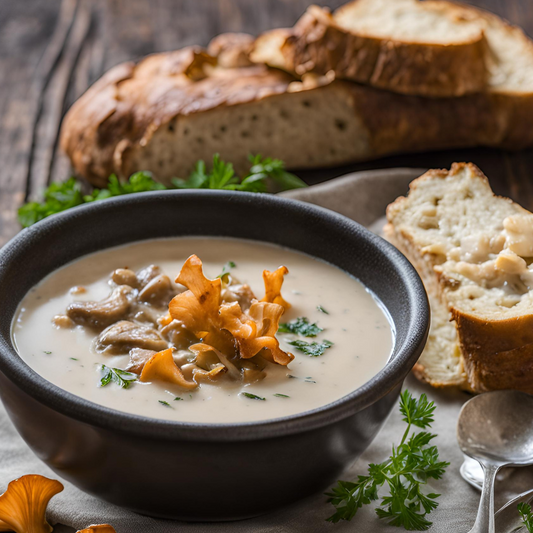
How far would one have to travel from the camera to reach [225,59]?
386cm

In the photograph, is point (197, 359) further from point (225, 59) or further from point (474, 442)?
point (225, 59)

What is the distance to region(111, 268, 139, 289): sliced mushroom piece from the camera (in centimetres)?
220

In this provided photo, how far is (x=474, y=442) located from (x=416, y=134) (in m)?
1.95

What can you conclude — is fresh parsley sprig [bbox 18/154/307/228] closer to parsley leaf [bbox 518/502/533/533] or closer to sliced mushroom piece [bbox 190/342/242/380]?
sliced mushroom piece [bbox 190/342/242/380]

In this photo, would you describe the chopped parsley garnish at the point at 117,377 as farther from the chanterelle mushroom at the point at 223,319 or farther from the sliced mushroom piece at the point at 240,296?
the sliced mushroom piece at the point at 240,296

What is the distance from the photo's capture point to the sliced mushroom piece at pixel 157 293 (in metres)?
2.13

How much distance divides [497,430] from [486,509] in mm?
364

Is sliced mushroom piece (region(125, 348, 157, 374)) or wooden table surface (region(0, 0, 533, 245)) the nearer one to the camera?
sliced mushroom piece (region(125, 348, 157, 374))

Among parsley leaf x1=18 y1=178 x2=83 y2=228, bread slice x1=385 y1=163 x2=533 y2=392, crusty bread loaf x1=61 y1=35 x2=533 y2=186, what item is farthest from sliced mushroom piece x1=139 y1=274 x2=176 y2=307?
crusty bread loaf x1=61 y1=35 x2=533 y2=186

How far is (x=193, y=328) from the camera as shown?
1922 millimetres

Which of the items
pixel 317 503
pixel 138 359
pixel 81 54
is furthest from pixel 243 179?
pixel 81 54

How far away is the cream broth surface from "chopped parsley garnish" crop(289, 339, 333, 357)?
14 millimetres

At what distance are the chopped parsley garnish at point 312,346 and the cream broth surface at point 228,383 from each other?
0.05 feet

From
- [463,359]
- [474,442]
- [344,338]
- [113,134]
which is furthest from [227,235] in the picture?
[113,134]
